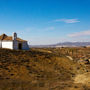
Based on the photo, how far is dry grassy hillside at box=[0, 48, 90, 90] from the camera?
1970 centimetres

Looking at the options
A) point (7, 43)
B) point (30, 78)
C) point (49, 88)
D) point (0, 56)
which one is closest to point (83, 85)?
point (49, 88)

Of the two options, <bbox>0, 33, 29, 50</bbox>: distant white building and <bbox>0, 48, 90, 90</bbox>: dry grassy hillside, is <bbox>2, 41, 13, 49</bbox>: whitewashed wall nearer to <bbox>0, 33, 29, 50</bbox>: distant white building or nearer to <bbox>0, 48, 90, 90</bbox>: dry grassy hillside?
<bbox>0, 33, 29, 50</bbox>: distant white building

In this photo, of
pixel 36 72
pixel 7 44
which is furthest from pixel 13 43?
pixel 36 72

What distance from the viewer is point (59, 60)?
34.1 meters

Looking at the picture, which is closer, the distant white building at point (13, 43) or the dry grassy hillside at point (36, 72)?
the dry grassy hillside at point (36, 72)

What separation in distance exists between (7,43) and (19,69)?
15391mm

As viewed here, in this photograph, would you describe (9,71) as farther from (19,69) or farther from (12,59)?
(12,59)

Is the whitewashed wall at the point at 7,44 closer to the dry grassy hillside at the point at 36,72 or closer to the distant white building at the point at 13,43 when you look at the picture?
the distant white building at the point at 13,43

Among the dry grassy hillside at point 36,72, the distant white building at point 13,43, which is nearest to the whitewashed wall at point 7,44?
the distant white building at point 13,43

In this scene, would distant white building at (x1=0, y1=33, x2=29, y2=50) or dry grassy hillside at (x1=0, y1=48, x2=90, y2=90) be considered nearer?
dry grassy hillside at (x1=0, y1=48, x2=90, y2=90)

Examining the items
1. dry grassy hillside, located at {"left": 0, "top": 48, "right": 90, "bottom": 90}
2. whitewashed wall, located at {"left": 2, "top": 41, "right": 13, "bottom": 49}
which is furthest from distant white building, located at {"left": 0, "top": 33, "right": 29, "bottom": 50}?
dry grassy hillside, located at {"left": 0, "top": 48, "right": 90, "bottom": 90}

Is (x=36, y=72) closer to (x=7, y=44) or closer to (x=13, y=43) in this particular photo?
(x=13, y=43)

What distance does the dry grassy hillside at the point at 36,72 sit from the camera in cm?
1970

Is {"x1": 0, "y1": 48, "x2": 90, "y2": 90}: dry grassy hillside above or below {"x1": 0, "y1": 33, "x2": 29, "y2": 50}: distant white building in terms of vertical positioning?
below
